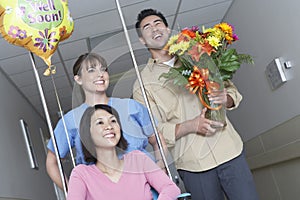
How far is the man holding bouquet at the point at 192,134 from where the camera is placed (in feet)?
5.25

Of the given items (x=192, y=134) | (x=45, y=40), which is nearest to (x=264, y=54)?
(x=192, y=134)

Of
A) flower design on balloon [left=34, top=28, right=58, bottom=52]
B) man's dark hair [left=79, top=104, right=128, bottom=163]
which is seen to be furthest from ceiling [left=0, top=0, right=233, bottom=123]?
man's dark hair [left=79, top=104, right=128, bottom=163]

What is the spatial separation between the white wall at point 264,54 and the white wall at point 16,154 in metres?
1.92

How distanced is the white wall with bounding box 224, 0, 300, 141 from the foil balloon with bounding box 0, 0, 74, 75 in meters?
1.40

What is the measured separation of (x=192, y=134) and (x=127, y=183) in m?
0.41

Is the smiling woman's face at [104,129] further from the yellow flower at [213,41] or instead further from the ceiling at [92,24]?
the ceiling at [92,24]

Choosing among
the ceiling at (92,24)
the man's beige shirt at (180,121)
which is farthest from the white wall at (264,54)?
the man's beige shirt at (180,121)

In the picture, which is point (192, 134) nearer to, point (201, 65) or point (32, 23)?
point (201, 65)

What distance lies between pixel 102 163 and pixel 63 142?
0.28 metres

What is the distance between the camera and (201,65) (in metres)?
1.61

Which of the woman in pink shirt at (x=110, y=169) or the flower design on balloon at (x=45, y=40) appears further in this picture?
the flower design on balloon at (x=45, y=40)

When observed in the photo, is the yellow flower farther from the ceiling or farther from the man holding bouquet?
the ceiling

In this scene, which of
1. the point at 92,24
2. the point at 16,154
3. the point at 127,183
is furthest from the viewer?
the point at 16,154

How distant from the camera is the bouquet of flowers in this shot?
1.58 meters
